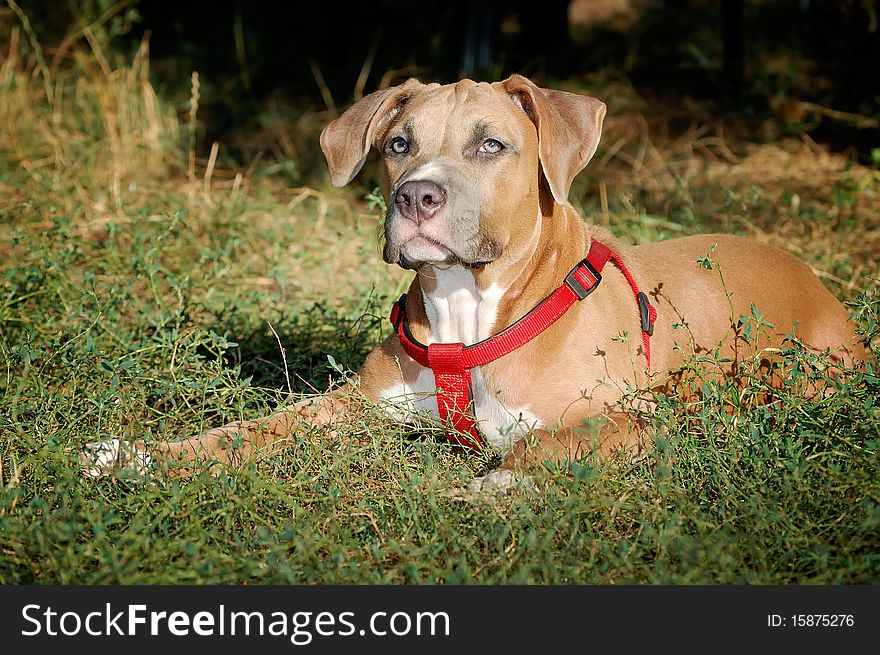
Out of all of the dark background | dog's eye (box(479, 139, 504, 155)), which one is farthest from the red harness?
the dark background

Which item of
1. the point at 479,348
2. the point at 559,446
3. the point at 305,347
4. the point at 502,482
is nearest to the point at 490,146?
the point at 479,348

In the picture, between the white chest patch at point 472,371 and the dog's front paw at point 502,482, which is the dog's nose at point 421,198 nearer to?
the white chest patch at point 472,371

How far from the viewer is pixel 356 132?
3.90 metres

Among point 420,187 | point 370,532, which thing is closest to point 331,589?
point 370,532

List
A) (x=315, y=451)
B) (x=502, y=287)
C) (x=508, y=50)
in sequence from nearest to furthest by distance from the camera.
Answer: (x=315, y=451) → (x=502, y=287) → (x=508, y=50)

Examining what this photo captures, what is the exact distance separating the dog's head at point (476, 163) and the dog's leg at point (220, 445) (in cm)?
A: 70

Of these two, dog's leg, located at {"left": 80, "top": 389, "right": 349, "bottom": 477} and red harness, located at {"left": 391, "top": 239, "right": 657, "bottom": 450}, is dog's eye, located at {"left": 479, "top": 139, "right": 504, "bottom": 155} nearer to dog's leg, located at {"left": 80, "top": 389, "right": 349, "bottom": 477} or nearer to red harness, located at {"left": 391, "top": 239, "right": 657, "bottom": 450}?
red harness, located at {"left": 391, "top": 239, "right": 657, "bottom": 450}

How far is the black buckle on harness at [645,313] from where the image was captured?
3.80 meters

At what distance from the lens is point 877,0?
7.04 meters

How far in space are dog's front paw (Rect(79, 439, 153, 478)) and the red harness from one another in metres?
1.06

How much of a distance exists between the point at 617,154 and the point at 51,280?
4.55 metres

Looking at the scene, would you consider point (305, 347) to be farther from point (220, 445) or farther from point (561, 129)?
point (561, 129)

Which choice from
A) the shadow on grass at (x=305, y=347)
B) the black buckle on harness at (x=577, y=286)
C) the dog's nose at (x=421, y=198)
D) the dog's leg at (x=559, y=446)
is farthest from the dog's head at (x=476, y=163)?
the shadow on grass at (x=305, y=347)

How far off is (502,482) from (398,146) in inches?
52.1
